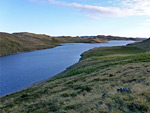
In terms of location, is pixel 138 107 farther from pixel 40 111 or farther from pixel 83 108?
pixel 40 111

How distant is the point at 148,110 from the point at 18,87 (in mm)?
27186

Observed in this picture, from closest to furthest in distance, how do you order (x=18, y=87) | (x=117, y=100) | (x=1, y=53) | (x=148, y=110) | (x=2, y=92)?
(x=148, y=110)
(x=117, y=100)
(x=2, y=92)
(x=18, y=87)
(x=1, y=53)

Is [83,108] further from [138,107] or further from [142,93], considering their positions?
[142,93]

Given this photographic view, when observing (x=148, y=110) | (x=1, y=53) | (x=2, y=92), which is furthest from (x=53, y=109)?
(x=1, y=53)

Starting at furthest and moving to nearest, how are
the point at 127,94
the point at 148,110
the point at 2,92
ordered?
1. the point at 2,92
2. the point at 127,94
3. the point at 148,110

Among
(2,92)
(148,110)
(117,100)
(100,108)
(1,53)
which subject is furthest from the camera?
(1,53)

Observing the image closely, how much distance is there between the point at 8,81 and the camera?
1344 inches

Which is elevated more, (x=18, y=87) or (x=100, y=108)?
(x=100, y=108)

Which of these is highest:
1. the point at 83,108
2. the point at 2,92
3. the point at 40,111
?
the point at 83,108

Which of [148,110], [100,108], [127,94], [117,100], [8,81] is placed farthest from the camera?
[8,81]

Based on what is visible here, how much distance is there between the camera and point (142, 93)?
1067 centimetres

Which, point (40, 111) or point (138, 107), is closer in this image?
point (138, 107)

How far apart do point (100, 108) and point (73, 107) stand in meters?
2.13

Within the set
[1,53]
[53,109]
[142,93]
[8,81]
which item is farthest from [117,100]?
[1,53]
